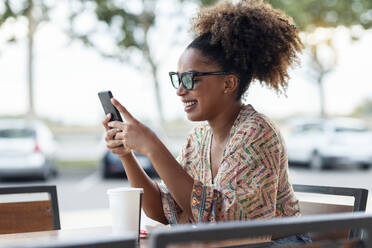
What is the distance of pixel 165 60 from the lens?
572 inches

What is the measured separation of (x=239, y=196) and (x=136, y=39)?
12.4 m

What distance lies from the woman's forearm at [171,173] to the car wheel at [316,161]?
12022 millimetres

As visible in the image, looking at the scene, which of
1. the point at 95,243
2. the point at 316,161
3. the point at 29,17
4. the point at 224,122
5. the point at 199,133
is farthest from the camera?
the point at 316,161

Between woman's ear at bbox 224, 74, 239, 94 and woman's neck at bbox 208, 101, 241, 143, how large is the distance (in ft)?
0.22

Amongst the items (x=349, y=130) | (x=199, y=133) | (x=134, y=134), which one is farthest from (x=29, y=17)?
(x=134, y=134)

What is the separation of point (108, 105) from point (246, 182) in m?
0.59

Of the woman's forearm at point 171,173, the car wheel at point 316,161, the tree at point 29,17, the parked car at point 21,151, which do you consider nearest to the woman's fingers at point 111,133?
the woman's forearm at point 171,173

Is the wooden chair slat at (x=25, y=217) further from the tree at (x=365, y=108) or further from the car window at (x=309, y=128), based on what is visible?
the tree at (x=365, y=108)

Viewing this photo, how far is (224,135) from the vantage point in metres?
2.35

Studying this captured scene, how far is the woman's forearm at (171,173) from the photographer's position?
6.43ft

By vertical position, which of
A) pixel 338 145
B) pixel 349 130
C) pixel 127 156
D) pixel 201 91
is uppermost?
pixel 201 91

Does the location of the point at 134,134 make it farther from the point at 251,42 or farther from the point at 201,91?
the point at 251,42

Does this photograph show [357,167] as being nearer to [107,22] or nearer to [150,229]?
[107,22]

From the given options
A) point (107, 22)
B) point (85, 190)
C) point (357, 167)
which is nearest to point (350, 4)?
point (357, 167)
